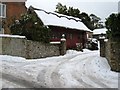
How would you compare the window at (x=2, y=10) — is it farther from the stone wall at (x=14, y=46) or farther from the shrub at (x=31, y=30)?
the stone wall at (x=14, y=46)

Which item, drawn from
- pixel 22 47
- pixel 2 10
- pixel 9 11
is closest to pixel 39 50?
pixel 22 47

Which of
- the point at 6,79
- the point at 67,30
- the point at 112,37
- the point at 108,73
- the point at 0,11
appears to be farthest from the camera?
the point at 67,30

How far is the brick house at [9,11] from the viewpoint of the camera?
29984 millimetres

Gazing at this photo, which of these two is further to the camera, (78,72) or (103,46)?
(103,46)

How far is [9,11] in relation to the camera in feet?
103

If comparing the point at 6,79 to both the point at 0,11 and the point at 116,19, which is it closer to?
the point at 116,19

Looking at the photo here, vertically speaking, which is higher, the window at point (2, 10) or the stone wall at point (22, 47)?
the window at point (2, 10)

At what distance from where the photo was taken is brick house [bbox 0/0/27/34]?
98.4ft

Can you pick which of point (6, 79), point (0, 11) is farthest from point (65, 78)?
point (0, 11)

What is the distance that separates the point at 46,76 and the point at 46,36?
10.4 m

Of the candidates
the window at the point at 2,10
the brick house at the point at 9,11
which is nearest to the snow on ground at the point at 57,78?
the brick house at the point at 9,11

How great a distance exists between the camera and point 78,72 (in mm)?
15102

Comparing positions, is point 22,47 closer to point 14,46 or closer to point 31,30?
point 14,46

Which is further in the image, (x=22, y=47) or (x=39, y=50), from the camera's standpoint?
(x=39, y=50)
